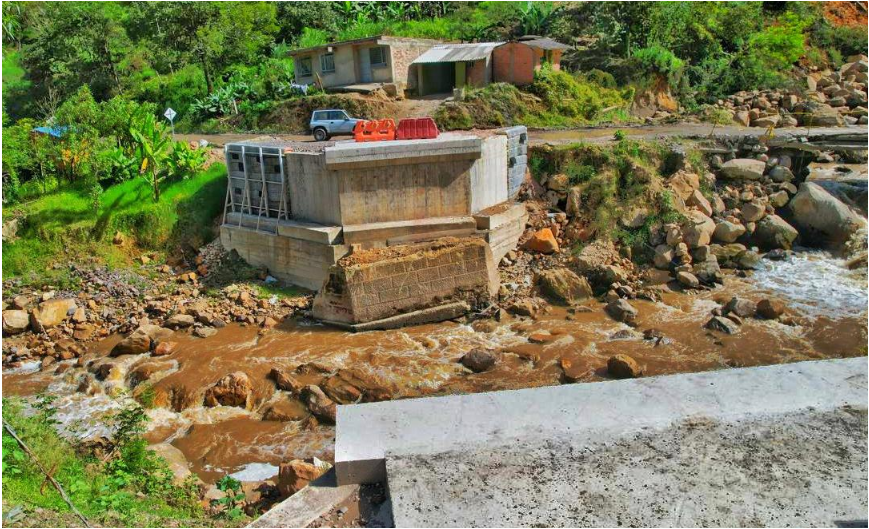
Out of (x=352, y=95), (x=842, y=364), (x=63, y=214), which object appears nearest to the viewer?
(x=842, y=364)

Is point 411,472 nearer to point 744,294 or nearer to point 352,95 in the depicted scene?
point 744,294

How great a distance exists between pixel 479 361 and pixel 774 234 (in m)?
10.8

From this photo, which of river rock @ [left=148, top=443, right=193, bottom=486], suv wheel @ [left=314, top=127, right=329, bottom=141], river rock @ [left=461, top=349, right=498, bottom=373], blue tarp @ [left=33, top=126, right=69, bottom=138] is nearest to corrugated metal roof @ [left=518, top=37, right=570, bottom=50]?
suv wheel @ [left=314, top=127, right=329, bottom=141]

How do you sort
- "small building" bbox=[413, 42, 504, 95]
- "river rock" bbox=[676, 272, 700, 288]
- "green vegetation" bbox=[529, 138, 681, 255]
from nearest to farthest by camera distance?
"river rock" bbox=[676, 272, 700, 288] < "green vegetation" bbox=[529, 138, 681, 255] < "small building" bbox=[413, 42, 504, 95]

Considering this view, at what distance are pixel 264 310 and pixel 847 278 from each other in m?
15.5

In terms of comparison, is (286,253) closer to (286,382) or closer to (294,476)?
(286,382)

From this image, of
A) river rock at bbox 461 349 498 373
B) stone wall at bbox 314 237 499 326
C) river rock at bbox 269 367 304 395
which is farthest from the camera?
stone wall at bbox 314 237 499 326

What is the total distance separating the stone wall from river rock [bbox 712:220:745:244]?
7.25 metres

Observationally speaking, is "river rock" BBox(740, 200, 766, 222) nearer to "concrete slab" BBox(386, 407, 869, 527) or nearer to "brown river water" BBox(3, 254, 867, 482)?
"brown river water" BBox(3, 254, 867, 482)

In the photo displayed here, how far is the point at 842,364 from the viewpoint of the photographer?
19.6ft

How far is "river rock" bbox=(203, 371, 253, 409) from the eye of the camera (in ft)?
40.5

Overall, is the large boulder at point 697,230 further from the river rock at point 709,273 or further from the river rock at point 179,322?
the river rock at point 179,322

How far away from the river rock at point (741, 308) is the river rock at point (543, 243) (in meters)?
4.94

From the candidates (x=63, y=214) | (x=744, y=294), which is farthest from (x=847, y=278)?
(x=63, y=214)
